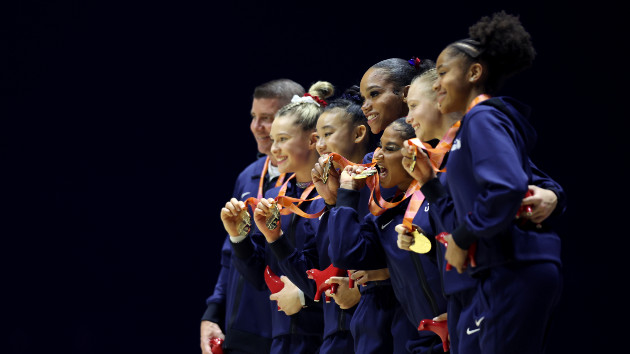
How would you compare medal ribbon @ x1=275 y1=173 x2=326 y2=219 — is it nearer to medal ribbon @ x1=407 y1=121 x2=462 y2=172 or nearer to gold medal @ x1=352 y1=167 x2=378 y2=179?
gold medal @ x1=352 y1=167 x2=378 y2=179

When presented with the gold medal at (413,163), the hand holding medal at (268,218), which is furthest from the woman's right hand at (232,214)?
the gold medal at (413,163)

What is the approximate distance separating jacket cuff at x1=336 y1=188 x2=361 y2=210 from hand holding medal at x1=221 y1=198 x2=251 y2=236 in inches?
23.9

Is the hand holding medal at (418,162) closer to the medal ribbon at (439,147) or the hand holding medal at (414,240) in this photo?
the medal ribbon at (439,147)

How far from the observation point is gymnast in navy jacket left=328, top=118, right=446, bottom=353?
8.18 feet

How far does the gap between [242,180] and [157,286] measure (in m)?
1.63

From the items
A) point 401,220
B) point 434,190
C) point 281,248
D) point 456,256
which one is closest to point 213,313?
point 281,248

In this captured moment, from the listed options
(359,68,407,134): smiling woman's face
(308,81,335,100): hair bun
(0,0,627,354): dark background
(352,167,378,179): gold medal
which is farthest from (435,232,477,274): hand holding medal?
(0,0,627,354): dark background

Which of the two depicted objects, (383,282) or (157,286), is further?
(157,286)

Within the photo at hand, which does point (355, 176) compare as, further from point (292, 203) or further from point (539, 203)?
point (539, 203)

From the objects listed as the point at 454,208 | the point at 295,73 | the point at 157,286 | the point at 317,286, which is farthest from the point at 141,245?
the point at 454,208

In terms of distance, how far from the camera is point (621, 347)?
414 centimetres

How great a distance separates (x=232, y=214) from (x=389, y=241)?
2.80ft

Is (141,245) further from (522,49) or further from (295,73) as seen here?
(522,49)

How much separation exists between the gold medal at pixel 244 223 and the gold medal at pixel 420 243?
1123mm
